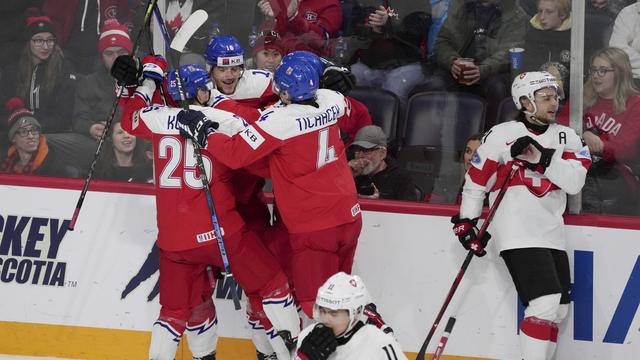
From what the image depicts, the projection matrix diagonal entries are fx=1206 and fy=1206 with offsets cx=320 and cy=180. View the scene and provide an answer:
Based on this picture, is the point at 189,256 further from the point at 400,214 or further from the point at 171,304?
the point at 400,214

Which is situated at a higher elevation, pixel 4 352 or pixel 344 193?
pixel 344 193

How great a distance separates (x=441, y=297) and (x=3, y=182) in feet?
→ 7.17

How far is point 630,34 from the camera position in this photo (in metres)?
5.59

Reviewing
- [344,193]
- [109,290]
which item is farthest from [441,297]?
[109,290]

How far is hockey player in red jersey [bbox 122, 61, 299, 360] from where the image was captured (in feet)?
16.9

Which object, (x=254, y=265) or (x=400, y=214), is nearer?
(x=254, y=265)

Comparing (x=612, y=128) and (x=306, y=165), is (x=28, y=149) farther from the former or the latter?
(x=612, y=128)

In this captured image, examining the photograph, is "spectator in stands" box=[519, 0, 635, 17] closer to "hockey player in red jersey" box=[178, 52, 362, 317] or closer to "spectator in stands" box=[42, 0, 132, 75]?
"hockey player in red jersey" box=[178, 52, 362, 317]

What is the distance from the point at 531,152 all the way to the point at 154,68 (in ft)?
5.59

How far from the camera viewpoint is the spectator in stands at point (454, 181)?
225 inches

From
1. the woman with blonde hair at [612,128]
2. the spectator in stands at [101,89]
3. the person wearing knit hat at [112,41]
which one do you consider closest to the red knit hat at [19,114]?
the spectator in stands at [101,89]

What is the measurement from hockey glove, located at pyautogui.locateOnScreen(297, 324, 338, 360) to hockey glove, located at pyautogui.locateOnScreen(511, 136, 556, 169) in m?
1.46

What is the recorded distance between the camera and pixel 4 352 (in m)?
5.89

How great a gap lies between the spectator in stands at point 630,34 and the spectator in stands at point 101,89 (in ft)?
7.61
